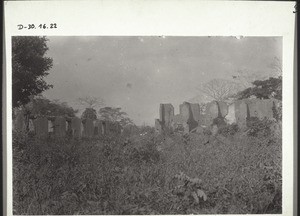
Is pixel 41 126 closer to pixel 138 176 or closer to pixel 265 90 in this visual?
pixel 138 176

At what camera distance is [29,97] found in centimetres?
499

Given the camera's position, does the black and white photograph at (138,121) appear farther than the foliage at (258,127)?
No

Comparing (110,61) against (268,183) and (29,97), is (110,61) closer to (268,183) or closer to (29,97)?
(29,97)

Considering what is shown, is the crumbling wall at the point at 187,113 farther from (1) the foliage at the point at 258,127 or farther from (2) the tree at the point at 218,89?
(1) the foliage at the point at 258,127

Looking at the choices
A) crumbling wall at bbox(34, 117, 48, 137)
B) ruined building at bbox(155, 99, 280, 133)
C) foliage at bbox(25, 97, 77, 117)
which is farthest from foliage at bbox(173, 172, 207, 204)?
crumbling wall at bbox(34, 117, 48, 137)

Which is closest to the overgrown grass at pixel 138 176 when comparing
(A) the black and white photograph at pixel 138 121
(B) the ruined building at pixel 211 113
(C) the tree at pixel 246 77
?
(A) the black and white photograph at pixel 138 121

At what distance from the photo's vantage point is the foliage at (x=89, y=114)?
5.00m

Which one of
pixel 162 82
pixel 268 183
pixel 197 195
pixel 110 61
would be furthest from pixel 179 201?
pixel 110 61

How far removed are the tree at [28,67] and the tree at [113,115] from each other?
0.63 meters

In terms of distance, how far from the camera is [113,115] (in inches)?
199

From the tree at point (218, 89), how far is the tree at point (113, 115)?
2.94 feet

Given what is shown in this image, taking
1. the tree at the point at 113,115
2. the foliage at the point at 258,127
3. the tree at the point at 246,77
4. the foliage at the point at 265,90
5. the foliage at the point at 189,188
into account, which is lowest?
the foliage at the point at 189,188

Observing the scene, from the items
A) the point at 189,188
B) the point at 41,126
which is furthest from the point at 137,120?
the point at 41,126

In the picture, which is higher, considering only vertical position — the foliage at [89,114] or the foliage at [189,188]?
the foliage at [89,114]
